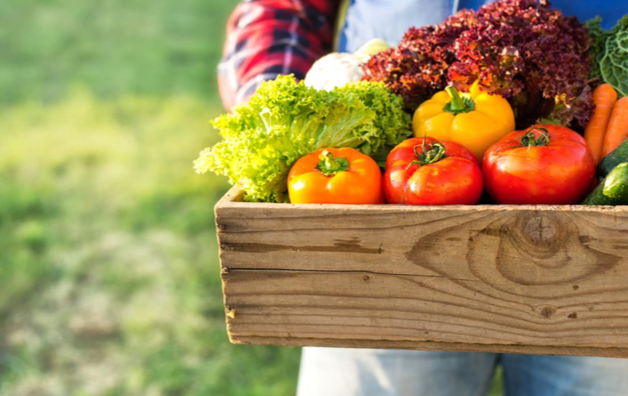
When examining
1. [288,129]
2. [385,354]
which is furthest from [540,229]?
[385,354]

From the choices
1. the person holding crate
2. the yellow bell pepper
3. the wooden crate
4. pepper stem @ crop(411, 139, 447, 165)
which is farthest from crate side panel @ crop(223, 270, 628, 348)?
the person holding crate

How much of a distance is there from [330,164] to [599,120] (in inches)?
24.4

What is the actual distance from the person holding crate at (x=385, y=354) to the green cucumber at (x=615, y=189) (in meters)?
0.71

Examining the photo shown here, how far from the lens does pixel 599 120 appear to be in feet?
4.99

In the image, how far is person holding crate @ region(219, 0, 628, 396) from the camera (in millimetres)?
1821

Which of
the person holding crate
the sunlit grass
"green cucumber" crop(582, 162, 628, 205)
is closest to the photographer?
"green cucumber" crop(582, 162, 628, 205)

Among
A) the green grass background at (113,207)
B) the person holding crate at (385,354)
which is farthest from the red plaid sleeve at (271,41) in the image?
the green grass background at (113,207)

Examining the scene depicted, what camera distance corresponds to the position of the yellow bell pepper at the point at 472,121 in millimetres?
1479

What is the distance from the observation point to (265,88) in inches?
58.7

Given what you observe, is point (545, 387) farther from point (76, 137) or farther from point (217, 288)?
point (76, 137)

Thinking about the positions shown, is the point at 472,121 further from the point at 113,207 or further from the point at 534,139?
the point at 113,207

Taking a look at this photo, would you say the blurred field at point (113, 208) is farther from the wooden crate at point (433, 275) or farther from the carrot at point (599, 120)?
the carrot at point (599, 120)

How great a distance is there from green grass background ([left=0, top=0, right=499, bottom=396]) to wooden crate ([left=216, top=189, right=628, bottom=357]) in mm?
→ 2170

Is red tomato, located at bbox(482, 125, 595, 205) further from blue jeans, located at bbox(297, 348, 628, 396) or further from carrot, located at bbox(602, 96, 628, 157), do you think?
blue jeans, located at bbox(297, 348, 628, 396)
